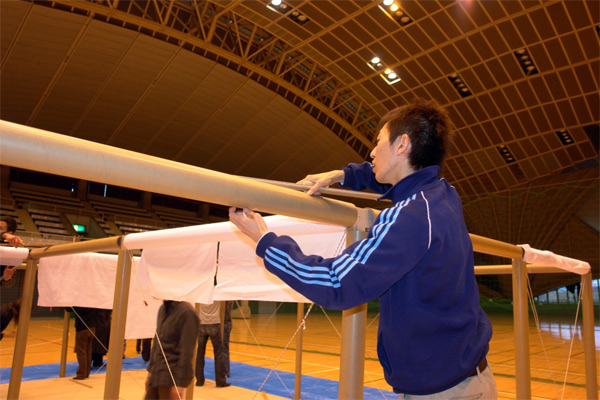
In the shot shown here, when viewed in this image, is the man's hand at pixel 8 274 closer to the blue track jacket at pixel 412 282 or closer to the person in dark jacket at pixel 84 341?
the person in dark jacket at pixel 84 341

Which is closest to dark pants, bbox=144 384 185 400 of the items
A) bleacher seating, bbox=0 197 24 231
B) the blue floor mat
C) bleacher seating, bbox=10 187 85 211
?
the blue floor mat

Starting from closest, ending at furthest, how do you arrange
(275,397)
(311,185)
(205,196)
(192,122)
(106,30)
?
(205,196)
(311,185)
(275,397)
(106,30)
(192,122)

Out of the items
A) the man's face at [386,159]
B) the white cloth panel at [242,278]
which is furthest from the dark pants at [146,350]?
the man's face at [386,159]

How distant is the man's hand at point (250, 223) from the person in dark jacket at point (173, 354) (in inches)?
124

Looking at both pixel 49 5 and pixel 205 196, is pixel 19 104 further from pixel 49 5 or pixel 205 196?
pixel 205 196

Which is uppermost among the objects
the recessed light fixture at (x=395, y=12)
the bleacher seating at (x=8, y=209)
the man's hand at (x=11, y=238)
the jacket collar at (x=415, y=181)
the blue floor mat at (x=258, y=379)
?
the recessed light fixture at (x=395, y=12)

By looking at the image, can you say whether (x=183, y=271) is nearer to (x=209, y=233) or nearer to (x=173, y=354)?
(x=173, y=354)

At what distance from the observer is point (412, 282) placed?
4.58 feet

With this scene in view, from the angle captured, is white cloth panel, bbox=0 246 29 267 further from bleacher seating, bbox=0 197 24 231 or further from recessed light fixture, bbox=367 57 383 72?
recessed light fixture, bbox=367 57 383 72

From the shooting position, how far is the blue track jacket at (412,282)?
1300 mm

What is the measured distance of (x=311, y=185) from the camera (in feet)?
6.36

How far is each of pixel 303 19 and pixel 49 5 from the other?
9.98 meters

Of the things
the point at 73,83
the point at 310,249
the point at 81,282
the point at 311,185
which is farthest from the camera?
the point at 73,83

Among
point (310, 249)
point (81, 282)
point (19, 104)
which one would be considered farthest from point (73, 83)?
point (310, 249)
